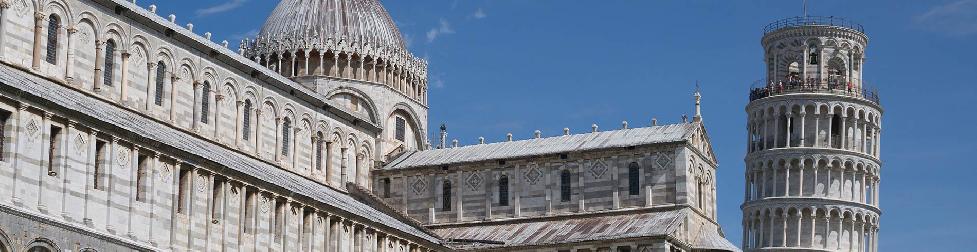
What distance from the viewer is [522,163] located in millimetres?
79562

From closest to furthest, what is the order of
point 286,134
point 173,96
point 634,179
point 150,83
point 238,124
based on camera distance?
→ point 150,83, point 173,96, point 238,124, point 286,134, point 634,179

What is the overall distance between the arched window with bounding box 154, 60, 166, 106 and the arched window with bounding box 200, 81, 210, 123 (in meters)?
2.72

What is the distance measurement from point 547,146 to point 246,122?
16271 millimetres

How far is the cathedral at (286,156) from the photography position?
49719mm

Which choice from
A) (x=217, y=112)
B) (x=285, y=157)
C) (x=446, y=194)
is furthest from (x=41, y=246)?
(x=446, y=194)

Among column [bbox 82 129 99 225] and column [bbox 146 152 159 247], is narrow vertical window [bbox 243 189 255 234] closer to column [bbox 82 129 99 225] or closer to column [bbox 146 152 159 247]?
column [bbox 146 152 159 247]

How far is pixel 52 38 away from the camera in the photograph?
58062 millimetres

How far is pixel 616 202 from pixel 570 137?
18.1ft

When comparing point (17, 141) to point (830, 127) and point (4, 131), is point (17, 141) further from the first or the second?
point (830, 127)

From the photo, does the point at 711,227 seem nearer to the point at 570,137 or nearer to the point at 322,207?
the point at 570,137

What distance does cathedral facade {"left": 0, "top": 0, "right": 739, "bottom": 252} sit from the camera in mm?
49719

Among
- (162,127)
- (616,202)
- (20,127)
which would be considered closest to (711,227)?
(616,202)

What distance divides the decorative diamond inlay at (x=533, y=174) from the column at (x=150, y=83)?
70.6ft

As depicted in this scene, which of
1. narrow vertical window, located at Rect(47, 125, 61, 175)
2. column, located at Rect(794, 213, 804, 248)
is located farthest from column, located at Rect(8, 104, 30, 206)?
column, located at Rect(794, 213, 804, 248)
